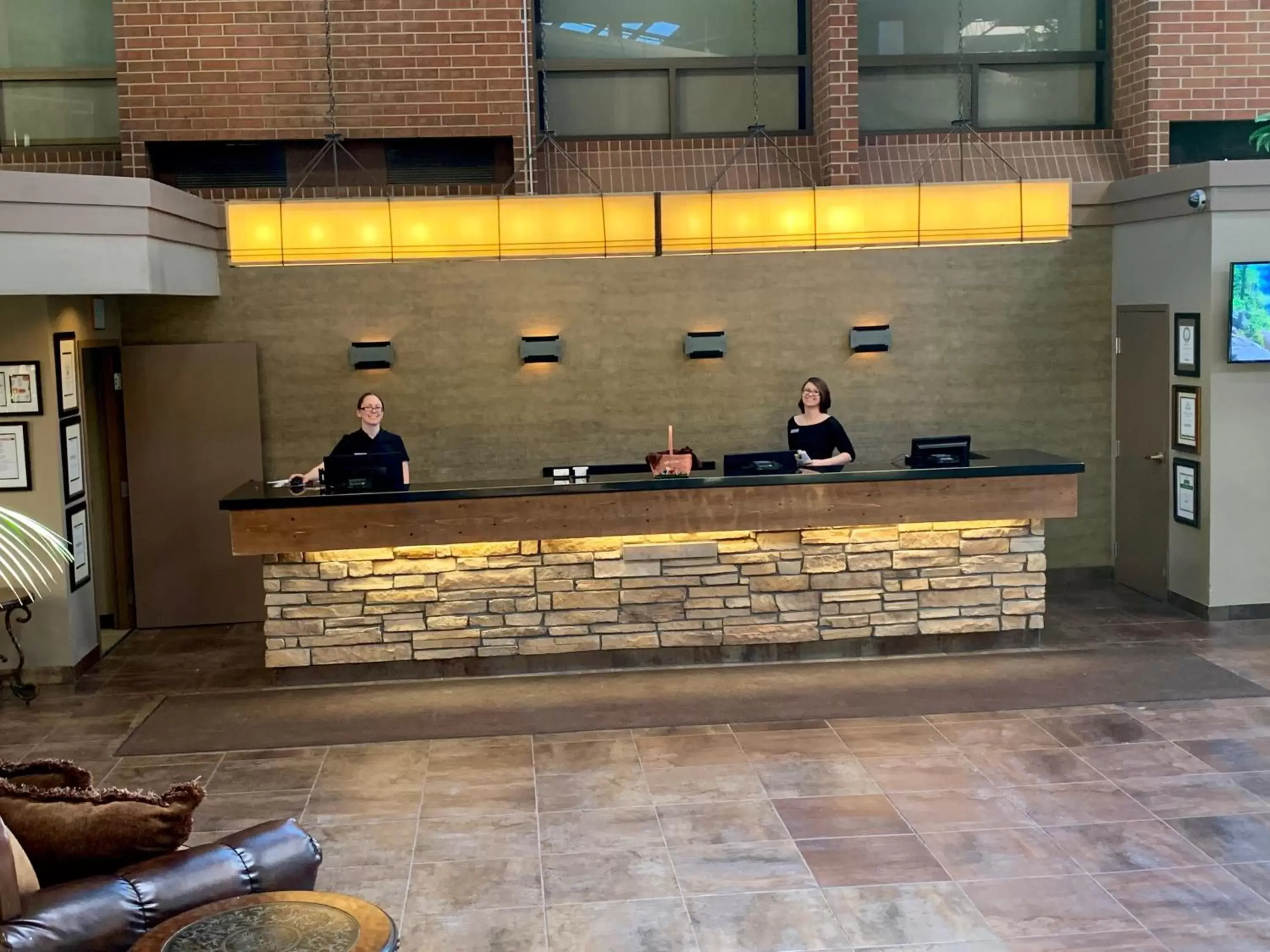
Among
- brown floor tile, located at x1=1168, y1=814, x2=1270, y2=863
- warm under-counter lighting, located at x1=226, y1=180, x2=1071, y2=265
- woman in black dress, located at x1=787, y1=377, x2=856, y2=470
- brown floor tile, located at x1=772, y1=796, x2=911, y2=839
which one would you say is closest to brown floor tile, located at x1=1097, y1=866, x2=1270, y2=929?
brown floor tile, located at x1=1168, y1=814, x2=1270, y2=863

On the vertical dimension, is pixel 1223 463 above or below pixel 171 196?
below

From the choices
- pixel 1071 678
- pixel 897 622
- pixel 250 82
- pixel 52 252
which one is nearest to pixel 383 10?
pixel 250 82

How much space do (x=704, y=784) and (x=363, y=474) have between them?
3036 mm

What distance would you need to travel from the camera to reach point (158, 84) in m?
9.74

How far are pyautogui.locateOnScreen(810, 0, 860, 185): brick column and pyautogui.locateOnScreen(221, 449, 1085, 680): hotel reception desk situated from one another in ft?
9.19

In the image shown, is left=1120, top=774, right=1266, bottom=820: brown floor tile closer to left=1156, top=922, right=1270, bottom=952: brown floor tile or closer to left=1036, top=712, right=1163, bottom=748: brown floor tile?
left=1036, top=712, right=1163, bottom=748: brown floor tile

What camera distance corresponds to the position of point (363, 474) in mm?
8125

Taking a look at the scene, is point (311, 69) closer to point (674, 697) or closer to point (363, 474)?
point (363, 474)

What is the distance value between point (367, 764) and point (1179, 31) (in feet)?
26.8

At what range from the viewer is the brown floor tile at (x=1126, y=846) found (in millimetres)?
5340

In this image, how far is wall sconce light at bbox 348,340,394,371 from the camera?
392 inches

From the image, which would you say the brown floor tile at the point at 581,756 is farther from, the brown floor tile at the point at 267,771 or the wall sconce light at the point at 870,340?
the wall sconce light at the point at 870,340

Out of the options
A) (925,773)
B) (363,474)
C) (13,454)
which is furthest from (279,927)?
(13,454)

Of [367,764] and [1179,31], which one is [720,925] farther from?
[1179,31]
